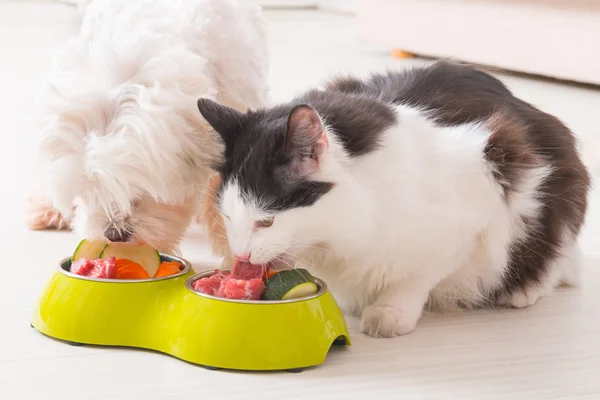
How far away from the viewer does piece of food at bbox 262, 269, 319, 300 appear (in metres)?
1.67

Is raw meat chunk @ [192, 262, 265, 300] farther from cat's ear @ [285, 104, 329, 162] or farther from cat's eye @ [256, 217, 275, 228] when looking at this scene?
cat's ear @ [285, 104, 329, 162]

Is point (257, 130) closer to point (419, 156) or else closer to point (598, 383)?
point (419, 156)

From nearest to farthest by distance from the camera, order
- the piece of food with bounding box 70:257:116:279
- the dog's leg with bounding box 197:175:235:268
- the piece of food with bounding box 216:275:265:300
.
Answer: the piece of food with bounding box 216:275:265:300 < the piece of food with bounding box 70:257:116:279 < the dog's leg with bounding box 197:175:235:268

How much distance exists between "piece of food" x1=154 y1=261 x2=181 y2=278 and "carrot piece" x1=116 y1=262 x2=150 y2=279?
1.5 inches

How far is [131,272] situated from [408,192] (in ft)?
1.94

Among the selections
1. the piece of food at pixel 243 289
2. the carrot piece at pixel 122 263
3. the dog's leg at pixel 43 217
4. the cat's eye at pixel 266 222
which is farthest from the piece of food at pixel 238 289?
the dog's leg at pixel 43 217

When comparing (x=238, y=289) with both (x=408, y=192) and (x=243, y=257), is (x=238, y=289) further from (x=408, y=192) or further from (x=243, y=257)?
(x=408, y=192)

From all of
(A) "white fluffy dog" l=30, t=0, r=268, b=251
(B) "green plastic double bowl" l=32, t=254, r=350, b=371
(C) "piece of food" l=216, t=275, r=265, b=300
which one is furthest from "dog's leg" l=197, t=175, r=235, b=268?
(C) "piece of food" l=216, t=275, r=265, b=300

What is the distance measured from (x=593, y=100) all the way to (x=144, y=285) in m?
3.46

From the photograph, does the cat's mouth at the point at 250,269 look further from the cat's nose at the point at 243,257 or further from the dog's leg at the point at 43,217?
the dog's leg at the point at 43,217

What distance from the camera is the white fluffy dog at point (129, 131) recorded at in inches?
71.7

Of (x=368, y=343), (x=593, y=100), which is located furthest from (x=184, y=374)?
(x=593, y=100)

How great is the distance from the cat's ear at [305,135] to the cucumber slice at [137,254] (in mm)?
487

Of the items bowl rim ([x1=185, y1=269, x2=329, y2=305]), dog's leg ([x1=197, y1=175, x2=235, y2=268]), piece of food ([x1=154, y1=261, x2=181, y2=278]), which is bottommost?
dog's leg ([x1=197, y1=175, x2=235, y2=268])
